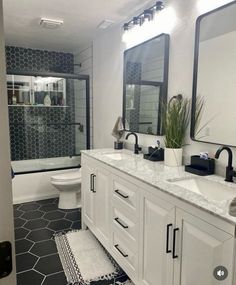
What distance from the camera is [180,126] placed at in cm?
202

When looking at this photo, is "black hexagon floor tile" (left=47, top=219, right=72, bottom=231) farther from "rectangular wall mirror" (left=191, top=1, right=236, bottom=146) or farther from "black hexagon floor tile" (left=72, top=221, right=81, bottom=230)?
"rectangular wall mirror" (left=191, top=1, right=236, bottom=146)

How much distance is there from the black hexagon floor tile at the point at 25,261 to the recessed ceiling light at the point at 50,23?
2.55 metres

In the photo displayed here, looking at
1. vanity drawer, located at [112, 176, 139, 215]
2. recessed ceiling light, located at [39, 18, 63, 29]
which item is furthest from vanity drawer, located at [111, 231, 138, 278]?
recessed ceiling light, located at [39, 18, 63, 29]

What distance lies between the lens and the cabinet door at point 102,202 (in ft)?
7.11

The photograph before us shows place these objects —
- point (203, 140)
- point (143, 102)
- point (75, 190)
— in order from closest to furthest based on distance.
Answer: point (203, 140)
point (143, 102)
point (75, 190)

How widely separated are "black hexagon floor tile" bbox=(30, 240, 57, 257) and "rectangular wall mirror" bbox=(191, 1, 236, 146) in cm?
167

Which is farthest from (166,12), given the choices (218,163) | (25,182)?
(25,182)

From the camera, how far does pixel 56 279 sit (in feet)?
6.43

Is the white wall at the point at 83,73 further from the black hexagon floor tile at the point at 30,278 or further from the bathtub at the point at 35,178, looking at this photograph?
the black hexagon floor tile at the point at 30,278

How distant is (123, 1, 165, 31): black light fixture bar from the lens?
7.26 ft

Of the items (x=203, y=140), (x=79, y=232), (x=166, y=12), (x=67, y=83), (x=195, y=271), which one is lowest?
(x=79, y=232)

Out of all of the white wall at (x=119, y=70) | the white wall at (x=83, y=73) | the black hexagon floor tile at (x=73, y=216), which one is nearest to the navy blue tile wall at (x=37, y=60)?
the white wall at (x=83, y=73)

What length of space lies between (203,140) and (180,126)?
0.23 m

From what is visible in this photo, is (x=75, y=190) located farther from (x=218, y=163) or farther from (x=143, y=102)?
(x=218, y=163)
